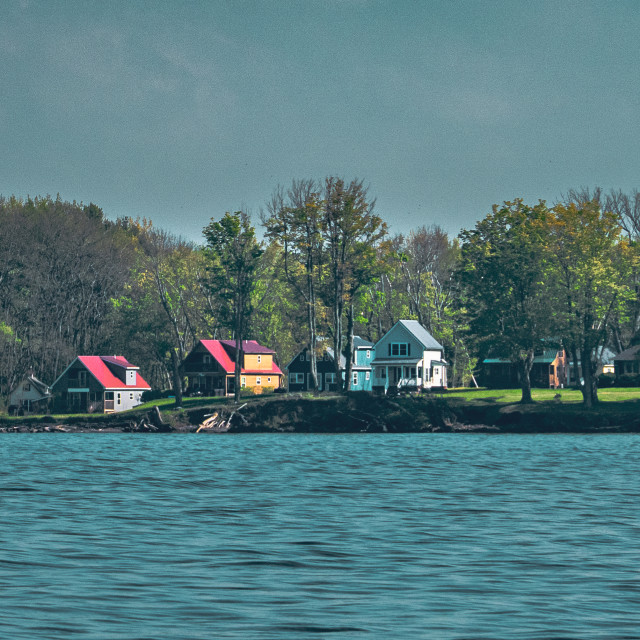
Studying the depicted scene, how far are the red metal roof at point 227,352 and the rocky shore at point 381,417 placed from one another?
26.4 meters

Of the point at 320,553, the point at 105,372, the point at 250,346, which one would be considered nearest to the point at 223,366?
the point at 250,346

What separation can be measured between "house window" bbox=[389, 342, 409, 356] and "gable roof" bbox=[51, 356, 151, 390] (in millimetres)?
29647

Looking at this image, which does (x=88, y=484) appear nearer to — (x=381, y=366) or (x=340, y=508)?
(x=340, y=508)

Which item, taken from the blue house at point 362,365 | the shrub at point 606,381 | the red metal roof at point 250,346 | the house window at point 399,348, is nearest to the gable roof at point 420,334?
the house window at point 399,348

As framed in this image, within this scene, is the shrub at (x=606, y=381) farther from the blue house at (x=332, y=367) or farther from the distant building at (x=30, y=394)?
the distant building at (x=30, y=394)

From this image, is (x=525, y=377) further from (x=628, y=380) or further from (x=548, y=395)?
(x=628, y=380)

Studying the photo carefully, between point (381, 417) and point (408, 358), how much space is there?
97.0 feet

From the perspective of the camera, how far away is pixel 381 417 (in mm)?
91125

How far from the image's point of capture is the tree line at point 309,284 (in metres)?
91.8

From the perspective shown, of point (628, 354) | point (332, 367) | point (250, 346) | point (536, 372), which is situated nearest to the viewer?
point (628, 354)

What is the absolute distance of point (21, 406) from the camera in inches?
4579

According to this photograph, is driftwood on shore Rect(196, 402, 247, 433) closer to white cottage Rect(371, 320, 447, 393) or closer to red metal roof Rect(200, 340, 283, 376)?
white cottage Rect(371, 320, 447, 393)

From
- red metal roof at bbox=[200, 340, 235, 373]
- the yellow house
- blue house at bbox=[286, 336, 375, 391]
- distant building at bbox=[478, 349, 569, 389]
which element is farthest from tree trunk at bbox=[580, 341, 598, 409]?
red metal roof at bbox=[200, 340, 235, 373]

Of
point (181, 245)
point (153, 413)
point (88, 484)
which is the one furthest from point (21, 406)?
point (88, 484)
